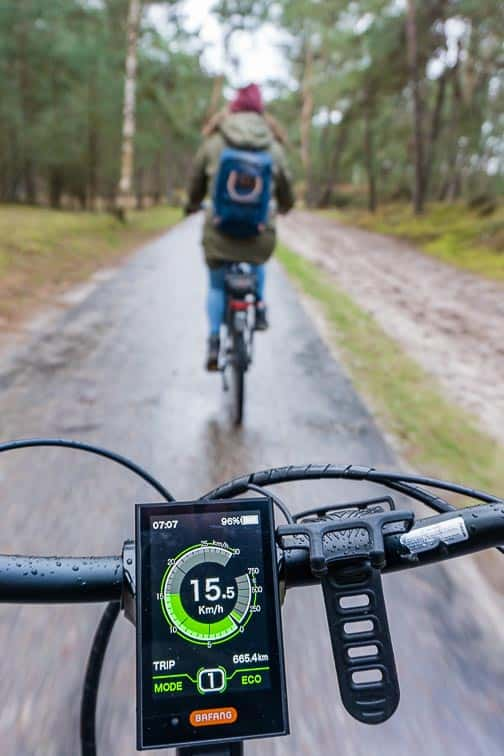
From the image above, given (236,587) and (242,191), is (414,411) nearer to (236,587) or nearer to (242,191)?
(242,191)

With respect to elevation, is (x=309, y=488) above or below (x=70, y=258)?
below

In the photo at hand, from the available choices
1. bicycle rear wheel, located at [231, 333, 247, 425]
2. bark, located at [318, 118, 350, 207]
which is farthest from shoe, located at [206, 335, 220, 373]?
bark, located at [318, 118, 350, 207]

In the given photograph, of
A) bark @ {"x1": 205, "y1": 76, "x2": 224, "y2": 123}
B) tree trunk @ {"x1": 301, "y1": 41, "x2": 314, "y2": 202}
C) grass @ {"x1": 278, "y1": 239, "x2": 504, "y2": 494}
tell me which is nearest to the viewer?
grass @ {"x1": 278, "y1": 239, "x2": 504, "y2": 494}

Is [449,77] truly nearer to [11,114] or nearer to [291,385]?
[11,114]

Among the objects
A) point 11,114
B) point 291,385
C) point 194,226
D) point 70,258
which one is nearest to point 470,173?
point 194,226

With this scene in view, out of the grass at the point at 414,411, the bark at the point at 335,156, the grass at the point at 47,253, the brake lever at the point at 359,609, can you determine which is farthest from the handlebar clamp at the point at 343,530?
the bark at the point at 335,156

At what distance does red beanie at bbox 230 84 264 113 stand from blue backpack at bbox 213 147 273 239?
37cm

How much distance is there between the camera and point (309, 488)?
13.8 feet

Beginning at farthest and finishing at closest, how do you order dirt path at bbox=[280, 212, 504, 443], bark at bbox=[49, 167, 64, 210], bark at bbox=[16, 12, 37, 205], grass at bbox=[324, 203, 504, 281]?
1. bark at bbox=[49, 167, 64, 210]
2. bark at bbox=[16, 12, 37, 205]
3. grass at bbox=[324, 203, 504, 281]
4. dirt path at bbox=[280, 212, 504, 443]

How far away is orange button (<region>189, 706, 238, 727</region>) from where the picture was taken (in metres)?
0.94

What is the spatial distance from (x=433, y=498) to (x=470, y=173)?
51.3m

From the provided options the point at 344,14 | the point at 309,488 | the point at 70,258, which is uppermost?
the point at 344,14

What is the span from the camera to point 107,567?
1.03 metres

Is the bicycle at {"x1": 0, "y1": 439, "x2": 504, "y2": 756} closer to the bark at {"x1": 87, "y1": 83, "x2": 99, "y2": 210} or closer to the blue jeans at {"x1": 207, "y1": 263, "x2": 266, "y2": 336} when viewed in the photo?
the blue jeans at {"x1": 207, "y1": 263, "x2": 266, "y2": 336}
